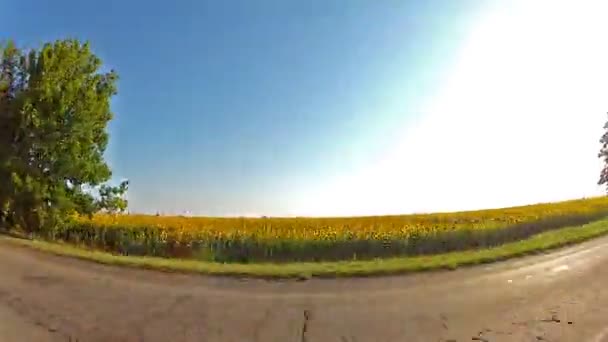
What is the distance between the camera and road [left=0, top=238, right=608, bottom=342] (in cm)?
728

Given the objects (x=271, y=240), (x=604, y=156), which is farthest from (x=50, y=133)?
(x=604, y=156)

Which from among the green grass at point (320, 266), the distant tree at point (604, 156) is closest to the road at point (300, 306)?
the green grass at point (320, 266)

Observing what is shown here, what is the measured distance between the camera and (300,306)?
8.77m

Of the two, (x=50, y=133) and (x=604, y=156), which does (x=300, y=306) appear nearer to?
(x=50, y=133)

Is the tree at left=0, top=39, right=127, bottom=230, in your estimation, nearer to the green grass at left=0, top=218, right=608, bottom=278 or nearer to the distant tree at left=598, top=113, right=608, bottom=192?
the green grass at left=0, top=218, right=608, bottom=278

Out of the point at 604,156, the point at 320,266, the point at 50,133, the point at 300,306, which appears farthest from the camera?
the point at 604,156

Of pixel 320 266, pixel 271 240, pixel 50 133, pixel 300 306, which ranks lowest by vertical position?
pixel 300 306

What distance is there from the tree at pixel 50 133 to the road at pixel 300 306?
10.5 m

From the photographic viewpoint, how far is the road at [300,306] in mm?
7277

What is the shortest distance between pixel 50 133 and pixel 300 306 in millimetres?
16576

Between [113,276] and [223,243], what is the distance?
10.8 meters

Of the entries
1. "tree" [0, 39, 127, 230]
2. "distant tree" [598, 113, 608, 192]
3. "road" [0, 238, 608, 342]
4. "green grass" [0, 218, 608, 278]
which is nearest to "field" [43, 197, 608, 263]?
"tree" [0, 39, 127, 230]

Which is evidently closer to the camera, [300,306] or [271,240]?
[300,306]

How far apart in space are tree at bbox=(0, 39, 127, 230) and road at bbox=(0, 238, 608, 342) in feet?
34.4
